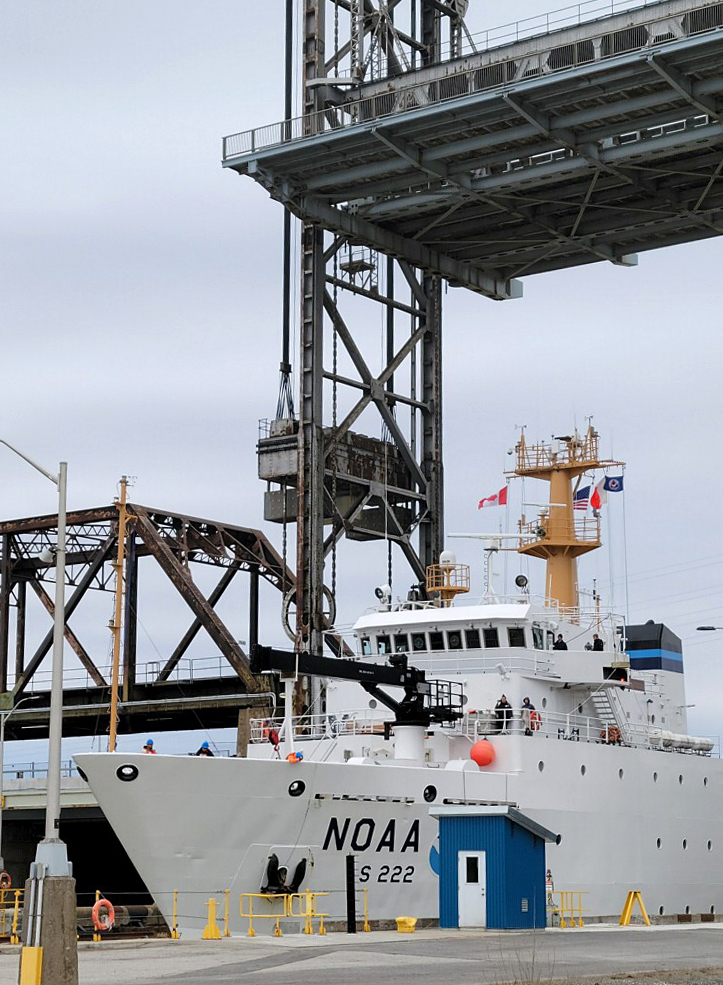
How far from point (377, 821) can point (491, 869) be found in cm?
409

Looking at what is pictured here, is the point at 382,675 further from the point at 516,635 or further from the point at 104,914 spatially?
the point at 104,914

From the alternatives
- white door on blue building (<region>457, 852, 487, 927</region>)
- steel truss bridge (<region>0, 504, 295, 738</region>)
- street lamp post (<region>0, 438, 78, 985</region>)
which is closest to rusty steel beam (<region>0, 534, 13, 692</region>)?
steel truss bridge (<region>0, 504, 295, 738</region>)

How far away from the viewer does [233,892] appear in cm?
2670

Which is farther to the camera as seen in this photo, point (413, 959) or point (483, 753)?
point (483, 753)

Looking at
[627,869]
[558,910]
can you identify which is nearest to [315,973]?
[558,910]

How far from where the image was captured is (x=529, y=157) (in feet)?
139

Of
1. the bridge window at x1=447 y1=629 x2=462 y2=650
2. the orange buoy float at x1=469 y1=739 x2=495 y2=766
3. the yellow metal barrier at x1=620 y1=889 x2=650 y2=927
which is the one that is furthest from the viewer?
the bridge window at x1=447 y1=629 x2=462 y2=650

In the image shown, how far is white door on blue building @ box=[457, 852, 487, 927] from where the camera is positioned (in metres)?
25.3

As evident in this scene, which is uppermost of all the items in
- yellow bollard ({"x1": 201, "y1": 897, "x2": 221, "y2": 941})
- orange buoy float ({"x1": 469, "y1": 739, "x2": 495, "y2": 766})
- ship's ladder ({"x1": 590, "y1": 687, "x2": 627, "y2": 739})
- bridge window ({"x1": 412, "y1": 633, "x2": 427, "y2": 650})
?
bridge window ({"x1": 412, "y1": 633, "x2": 427, "y2": 650})

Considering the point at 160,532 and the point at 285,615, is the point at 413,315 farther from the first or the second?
the point at 160,532

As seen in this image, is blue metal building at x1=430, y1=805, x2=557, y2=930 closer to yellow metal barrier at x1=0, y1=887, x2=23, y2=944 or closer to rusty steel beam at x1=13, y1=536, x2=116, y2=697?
yellow metal barrier at x1=0, y1=887, x2=23, y2=944

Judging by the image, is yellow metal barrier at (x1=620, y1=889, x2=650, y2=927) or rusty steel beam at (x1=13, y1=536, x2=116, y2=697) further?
rusty steel beam at (x1=13, y1=536, x2=116, y2=697)

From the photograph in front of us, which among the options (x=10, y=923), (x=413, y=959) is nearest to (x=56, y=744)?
(x=413, y=959)

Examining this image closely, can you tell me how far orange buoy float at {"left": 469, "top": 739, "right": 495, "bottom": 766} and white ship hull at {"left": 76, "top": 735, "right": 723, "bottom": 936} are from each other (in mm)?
193
